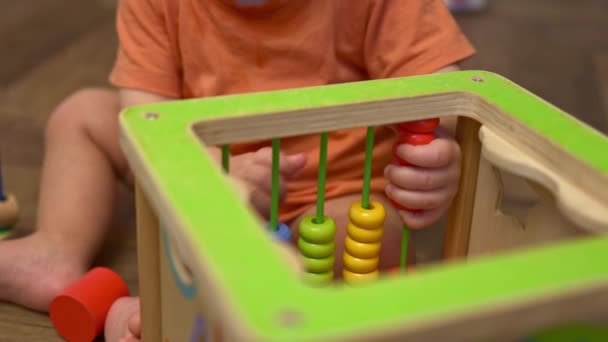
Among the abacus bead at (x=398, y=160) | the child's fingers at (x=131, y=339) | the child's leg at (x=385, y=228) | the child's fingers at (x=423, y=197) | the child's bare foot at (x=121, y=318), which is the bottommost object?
the child's bare foot at (x=121, y=318)

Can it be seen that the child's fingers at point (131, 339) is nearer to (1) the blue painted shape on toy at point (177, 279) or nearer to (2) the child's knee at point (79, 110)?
(1) the blue painted shape on toy at point (177, 279)

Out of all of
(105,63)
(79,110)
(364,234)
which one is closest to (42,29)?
(105,63)

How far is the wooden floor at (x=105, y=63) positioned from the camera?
1012 mm

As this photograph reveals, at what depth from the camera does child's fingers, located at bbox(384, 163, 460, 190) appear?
2.15 feet

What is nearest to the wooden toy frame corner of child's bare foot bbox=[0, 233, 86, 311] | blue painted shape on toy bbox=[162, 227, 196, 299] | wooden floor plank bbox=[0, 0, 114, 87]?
blue painted shape on toy bbox=[162, 227, 196, 299]

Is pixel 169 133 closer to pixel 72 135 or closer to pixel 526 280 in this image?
pixel 526 280

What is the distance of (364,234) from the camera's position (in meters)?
0.65

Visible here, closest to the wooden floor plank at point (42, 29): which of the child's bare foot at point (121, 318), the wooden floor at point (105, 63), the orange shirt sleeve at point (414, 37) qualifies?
the wooden floor at point (105, 63)

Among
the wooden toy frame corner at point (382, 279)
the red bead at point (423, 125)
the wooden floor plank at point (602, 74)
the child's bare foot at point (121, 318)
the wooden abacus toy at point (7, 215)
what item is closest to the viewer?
the wooden toy frame corner at point (382, 279)

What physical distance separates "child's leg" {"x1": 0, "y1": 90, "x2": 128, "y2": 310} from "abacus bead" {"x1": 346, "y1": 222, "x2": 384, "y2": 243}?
13.7 inches

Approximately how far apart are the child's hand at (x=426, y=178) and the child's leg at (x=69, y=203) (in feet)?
1.25

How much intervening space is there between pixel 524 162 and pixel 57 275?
1.72ft

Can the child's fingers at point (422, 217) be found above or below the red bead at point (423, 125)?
below

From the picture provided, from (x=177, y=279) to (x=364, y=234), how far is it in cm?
18
